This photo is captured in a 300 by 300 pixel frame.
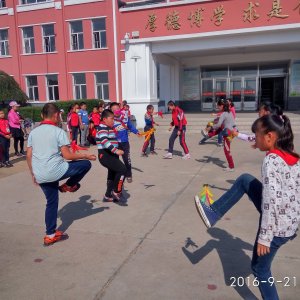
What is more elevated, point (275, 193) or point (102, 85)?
point (102, 85)

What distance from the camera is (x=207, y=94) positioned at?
879 inches

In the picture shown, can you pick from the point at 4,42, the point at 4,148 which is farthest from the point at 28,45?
the point at 4,148

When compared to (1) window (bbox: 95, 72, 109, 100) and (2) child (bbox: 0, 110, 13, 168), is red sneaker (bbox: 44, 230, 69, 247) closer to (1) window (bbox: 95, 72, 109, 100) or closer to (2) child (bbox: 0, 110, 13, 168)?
(2) child (bbox: 0, 110, 13, 168)

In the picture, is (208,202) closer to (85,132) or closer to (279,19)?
(85,132)

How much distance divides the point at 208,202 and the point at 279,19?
47.0ft

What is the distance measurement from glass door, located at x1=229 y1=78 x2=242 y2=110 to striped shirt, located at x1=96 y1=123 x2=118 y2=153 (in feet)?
59.0

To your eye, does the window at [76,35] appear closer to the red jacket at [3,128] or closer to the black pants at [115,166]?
the red jacket at [3,128]

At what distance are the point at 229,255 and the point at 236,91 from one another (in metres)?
19.5

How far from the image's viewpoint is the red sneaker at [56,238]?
3.85 meters

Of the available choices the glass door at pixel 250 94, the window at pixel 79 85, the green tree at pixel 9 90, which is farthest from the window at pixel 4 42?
the glass door at pixel 250 94

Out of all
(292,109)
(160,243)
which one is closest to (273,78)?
(292,109)

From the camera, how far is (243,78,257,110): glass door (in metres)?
21.3

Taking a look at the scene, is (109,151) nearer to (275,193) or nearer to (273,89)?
(275,193)

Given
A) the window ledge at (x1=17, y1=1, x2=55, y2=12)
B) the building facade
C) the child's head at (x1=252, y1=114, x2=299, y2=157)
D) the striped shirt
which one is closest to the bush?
the building facade
